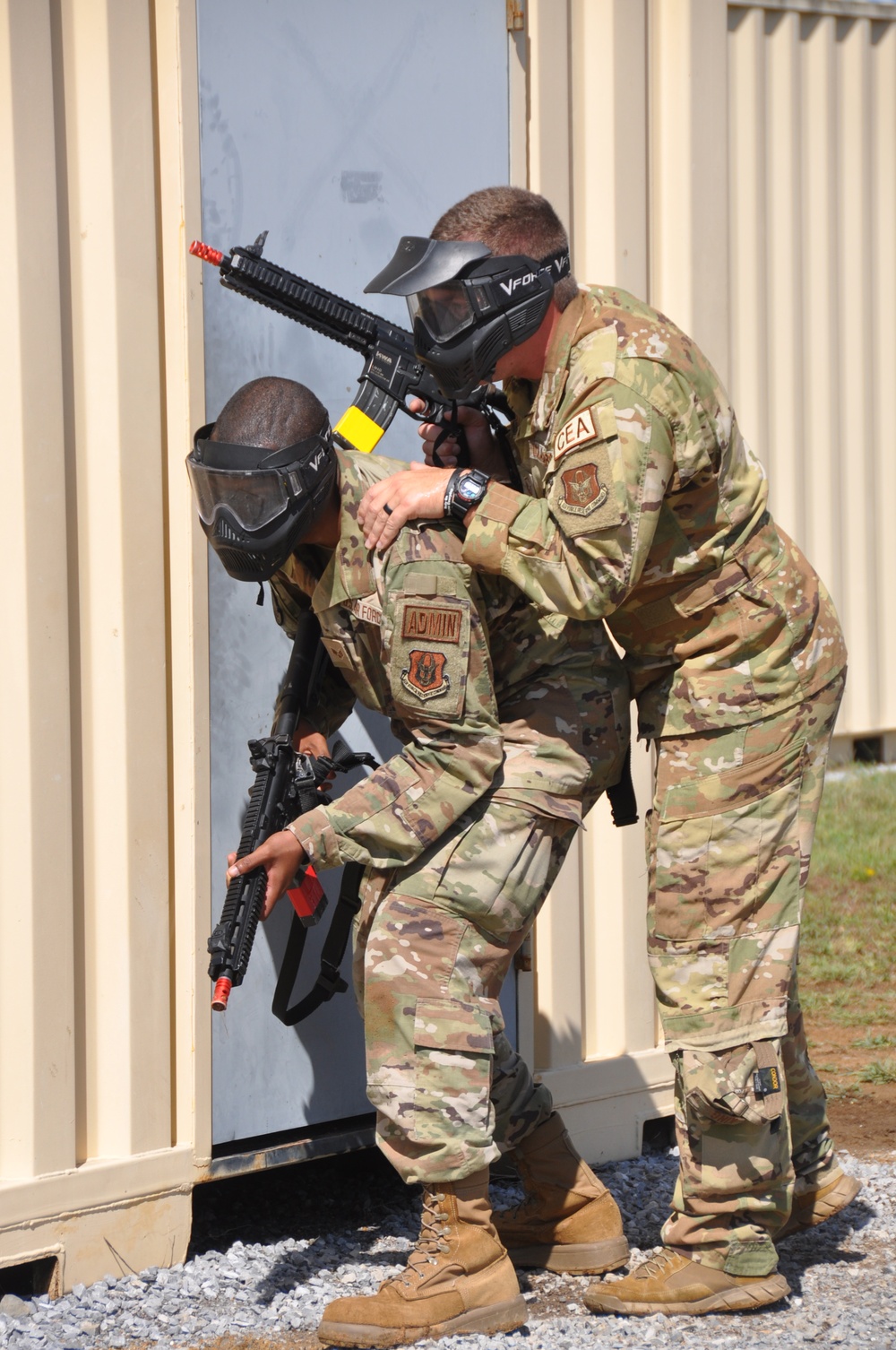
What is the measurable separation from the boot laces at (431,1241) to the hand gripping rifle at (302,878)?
0.62 meters

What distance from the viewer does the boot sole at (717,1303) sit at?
3.32 m

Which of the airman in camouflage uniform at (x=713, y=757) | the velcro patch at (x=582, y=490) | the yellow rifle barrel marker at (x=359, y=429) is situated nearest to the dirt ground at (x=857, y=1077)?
the airman in camouflage uniform at (x=713, y=757)

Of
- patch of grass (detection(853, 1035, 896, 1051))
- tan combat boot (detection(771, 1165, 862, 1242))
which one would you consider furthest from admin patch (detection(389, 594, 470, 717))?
patch of grass (detection(853, 1035, 896, 1051))

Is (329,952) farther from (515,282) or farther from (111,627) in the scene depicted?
(515,282)

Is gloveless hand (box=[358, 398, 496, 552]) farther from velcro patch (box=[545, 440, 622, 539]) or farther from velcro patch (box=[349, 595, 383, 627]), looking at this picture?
velcro patch (box=[545, 440, 622, 539])

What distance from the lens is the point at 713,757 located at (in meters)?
3.33

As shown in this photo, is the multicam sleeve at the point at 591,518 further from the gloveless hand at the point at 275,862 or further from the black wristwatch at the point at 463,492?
the gloveless hand at the point at 275,862

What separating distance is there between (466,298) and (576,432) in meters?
0.36

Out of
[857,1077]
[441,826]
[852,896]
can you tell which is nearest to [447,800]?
[441,826]

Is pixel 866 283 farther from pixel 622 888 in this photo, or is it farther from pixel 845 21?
pixel 622 888

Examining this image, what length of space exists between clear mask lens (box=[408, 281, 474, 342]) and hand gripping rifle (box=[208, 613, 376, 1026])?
84 cm

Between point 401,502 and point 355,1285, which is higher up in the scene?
point 401,502

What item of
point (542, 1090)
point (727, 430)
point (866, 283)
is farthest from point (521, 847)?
point (866, 283)

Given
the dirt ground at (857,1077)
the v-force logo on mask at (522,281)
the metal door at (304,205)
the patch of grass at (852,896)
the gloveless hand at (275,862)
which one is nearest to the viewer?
the v-force logo on mask at (522,281)
